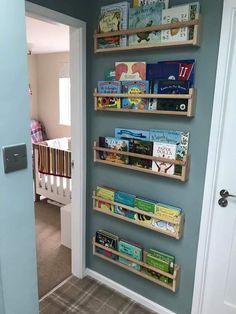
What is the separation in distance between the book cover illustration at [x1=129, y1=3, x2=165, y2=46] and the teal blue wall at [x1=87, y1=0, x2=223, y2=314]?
72mm

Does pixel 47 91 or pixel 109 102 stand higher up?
pixel 47 91

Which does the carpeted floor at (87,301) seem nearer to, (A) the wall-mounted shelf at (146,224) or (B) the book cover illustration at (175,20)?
(A) the wall-mounted shelf at (146,224)

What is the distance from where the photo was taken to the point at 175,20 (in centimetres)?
143

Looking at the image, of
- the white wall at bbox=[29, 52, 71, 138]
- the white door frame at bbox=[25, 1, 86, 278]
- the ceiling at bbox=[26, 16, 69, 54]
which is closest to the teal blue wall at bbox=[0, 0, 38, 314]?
the white door frame at bbox=[25, 1, 86, 278]

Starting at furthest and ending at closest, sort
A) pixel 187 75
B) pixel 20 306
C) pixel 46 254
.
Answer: pixel 46 254, pixel 187 75, pixel 20 306

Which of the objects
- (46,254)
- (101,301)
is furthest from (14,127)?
(46,254)

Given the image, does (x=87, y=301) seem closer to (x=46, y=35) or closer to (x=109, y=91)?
(x=109, y=91)

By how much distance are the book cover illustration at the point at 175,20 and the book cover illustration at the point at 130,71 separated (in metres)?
0.20

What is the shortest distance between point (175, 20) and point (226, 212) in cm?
115

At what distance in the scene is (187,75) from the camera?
4.77 feet

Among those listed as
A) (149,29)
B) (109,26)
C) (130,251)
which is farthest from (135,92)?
(130,251)

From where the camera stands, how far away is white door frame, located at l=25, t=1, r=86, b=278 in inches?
68.7

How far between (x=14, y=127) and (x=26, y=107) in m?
0.11

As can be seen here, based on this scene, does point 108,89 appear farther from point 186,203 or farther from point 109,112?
point 186,203
